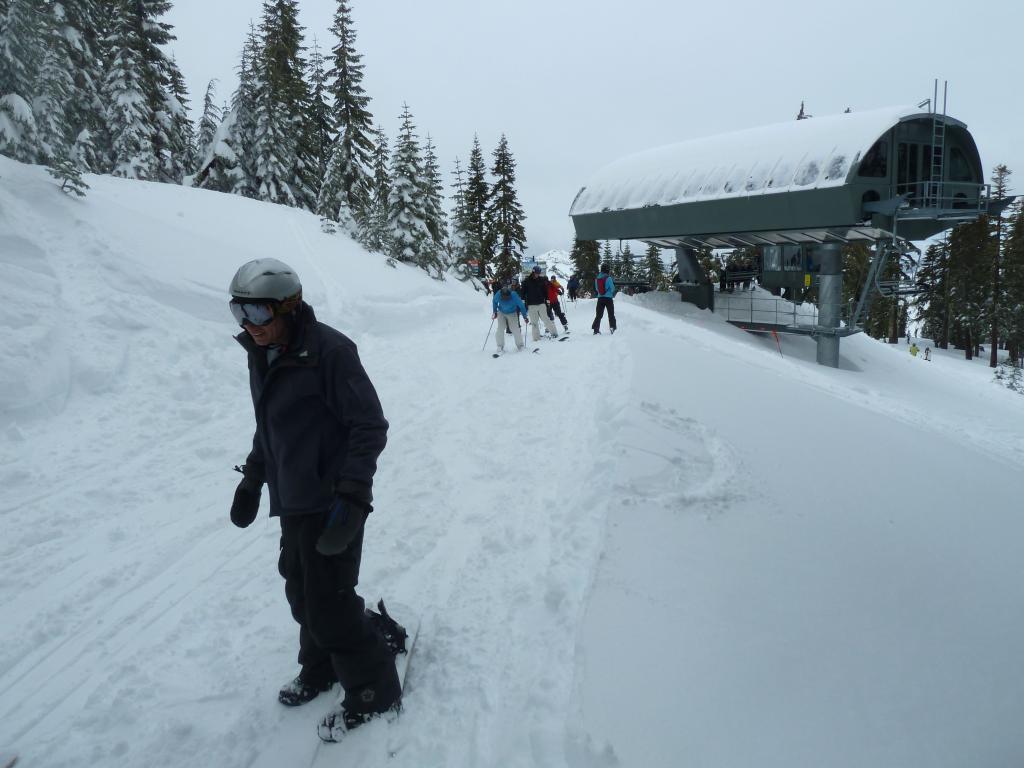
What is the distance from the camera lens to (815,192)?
1881 cm

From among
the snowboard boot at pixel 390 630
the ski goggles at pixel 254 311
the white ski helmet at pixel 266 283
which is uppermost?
the white ski helmet at pixel 266 283

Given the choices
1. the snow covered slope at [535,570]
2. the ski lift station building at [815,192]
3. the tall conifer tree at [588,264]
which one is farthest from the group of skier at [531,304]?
the tall conifer tree at [588,264]

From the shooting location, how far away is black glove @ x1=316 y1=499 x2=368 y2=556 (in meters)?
2.29

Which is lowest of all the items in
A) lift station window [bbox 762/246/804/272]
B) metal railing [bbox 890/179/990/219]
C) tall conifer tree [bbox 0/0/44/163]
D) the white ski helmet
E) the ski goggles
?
the ski goggles

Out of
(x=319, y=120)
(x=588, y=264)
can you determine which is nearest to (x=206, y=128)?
(x=319, y=120)

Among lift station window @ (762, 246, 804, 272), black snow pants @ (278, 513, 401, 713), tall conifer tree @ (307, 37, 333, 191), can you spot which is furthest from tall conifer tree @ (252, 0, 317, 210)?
black snow pants @ (278, 513, 401, 713)

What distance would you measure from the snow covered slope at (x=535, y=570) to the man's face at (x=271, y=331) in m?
1.95

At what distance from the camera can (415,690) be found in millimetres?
2963

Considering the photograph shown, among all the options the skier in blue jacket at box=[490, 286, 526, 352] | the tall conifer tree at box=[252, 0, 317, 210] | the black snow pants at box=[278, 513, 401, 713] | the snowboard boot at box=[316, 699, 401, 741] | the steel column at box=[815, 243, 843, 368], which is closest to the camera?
the black snow pants at box=[278, 513, 401, 713]

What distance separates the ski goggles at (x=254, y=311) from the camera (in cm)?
240

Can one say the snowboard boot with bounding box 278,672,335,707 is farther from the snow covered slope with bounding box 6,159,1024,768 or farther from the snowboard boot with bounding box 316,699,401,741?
the snowboard boot with bounding box 316,699,401,741

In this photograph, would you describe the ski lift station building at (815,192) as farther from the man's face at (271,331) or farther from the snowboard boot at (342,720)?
the snowboard boot at (342,720)

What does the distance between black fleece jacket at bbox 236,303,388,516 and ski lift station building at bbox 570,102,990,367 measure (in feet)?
67.7

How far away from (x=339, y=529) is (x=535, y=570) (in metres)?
2.11
